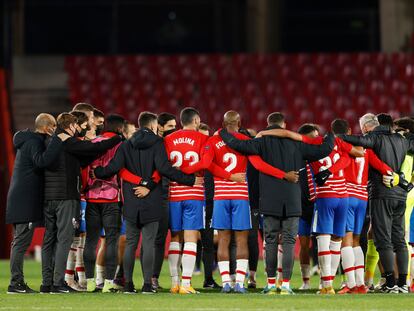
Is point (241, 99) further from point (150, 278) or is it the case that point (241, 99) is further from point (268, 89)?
point (150, 278)

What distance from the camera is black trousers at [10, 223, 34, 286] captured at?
501 inches

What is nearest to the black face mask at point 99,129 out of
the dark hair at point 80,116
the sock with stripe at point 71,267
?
the dark hair at point 80,116

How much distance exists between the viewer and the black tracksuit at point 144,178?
12.5 meters

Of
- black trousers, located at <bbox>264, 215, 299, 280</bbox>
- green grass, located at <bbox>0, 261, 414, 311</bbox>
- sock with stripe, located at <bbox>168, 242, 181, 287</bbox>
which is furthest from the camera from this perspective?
sock with stripe, located at <bbox>168, 242, 181, 287</bbox>

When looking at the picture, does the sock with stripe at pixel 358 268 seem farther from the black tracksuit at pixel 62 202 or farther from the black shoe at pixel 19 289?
the black shoe at pixel 19 289

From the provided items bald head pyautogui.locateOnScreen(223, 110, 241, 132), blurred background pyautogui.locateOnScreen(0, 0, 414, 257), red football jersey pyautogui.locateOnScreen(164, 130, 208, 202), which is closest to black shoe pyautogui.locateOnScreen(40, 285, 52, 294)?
red football jersey pyautogui.locateOnScreen(164, 130, 208, 202)

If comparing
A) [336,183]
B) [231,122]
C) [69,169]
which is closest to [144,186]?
[69,169]

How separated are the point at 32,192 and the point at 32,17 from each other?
18732 mm

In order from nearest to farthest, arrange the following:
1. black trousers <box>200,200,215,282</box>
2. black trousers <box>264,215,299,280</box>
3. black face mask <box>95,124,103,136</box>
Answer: black trousers <box>264,215,299,280</box>
black face mask <box>95,124,103,136</box>
black trousers <box>200,200,215,282</box>

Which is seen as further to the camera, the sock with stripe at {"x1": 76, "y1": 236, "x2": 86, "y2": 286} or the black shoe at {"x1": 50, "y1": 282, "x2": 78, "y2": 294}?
the sock with stripe at {"x1": 76, "y1": 236, "x2": 86, "y2": 286}

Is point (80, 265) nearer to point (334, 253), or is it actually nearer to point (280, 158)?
point (280, 158)

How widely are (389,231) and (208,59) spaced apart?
16.1 metres

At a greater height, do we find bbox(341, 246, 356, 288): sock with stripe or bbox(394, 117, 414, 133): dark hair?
bbox(394, 117, 414, 133): dark hair

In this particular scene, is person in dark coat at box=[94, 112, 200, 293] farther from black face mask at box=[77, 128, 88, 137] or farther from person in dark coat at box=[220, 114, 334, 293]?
person in dark coat at box=[220, 114, 334, 293]
